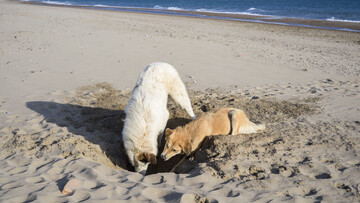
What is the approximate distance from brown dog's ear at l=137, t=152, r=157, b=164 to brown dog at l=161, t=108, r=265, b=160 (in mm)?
180

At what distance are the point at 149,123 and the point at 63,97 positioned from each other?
421 cm

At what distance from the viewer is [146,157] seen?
4465 millimetres

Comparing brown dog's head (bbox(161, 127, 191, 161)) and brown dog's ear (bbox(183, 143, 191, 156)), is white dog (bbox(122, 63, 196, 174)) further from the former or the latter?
brown dog's ear (bbox(183, 143, 191, 156))

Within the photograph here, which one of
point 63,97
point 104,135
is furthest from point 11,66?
point 104,135

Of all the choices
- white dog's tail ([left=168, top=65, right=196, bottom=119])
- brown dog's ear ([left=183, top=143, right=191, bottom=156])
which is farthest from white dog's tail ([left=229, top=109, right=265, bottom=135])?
white dog's tail ([left=168, top=65, right=196, bottom=119])

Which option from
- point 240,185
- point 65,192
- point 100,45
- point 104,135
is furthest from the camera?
point 100,45

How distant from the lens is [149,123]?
475 cm

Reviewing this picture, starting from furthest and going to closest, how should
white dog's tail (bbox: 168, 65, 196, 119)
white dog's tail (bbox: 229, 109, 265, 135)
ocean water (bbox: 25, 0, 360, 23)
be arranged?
1. ocean water (bbox: 25, 0, 360, 23)
2. white dog's tail (bbox: 168, 65, 196, 119)
3. white dog's tail (bbox: 229, 109, 265, 135)

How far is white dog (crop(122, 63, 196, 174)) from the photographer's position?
180 inches

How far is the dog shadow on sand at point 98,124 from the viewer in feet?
17.4

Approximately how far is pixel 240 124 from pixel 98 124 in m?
3.26

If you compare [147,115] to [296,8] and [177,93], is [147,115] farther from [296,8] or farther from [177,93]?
[296,8]

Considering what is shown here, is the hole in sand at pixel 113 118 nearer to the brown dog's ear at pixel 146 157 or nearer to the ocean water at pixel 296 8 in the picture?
the brown dog's ear at pixel 146 157

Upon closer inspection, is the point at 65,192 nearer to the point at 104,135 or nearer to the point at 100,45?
the point at 104,135
